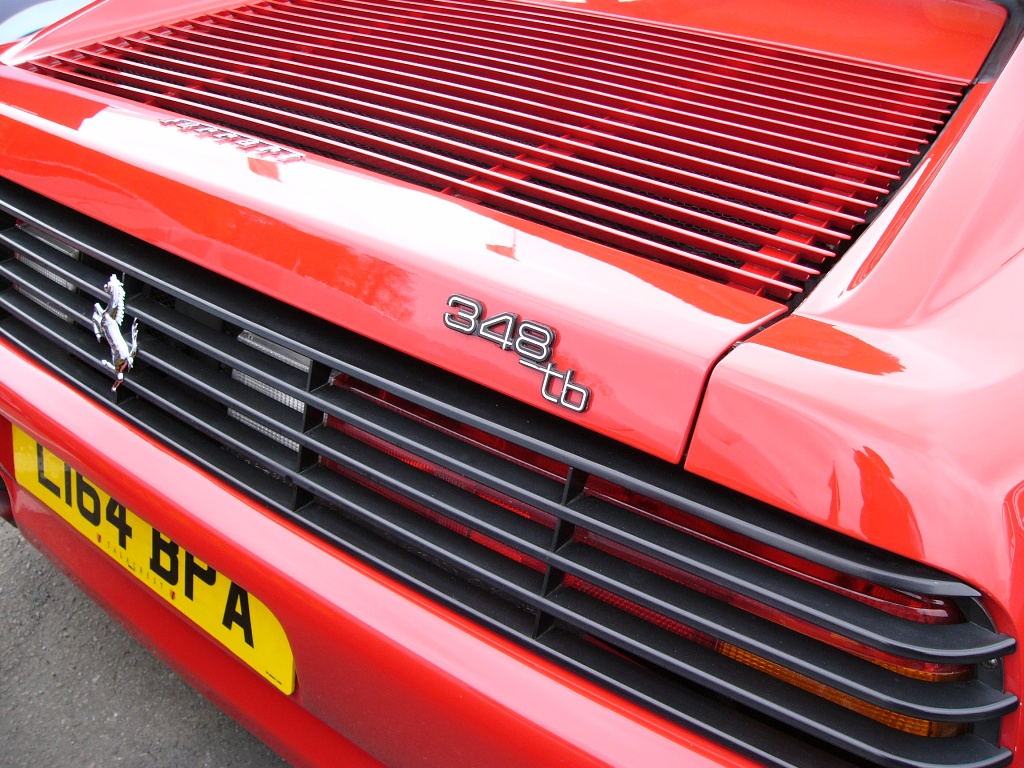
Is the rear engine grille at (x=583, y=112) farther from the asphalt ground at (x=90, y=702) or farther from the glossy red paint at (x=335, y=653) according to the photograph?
the asphalt ground at (x=90, y=702)

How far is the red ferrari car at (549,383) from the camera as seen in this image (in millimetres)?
947

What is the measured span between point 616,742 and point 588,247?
0.63m

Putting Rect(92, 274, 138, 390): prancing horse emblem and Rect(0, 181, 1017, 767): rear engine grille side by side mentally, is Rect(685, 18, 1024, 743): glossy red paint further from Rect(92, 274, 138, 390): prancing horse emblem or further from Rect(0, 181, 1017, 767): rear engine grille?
Rect(92, 274, 138, 390): prancing horse emblem

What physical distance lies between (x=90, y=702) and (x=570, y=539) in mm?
1404

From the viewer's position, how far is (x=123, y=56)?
2043mm

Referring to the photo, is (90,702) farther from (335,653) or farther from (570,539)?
(570,539)

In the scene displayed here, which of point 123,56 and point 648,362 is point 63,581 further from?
point 648,362

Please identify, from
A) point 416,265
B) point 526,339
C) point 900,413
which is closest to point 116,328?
point 416,265

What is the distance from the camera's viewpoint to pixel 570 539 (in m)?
1.13

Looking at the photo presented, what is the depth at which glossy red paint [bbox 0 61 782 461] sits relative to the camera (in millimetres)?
1032

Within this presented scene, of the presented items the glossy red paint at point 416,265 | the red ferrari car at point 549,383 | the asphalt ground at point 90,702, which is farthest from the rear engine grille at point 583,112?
the asphalt ground at point 90,702

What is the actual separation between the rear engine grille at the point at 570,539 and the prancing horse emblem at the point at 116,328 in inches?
0.7

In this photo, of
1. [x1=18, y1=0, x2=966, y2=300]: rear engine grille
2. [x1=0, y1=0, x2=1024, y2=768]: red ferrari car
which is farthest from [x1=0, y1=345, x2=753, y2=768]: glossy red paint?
[x1=18, y1=0, x2=966, y2=300]: rear engine grille

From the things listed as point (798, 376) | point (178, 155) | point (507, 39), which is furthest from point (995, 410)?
point (507, 39)
